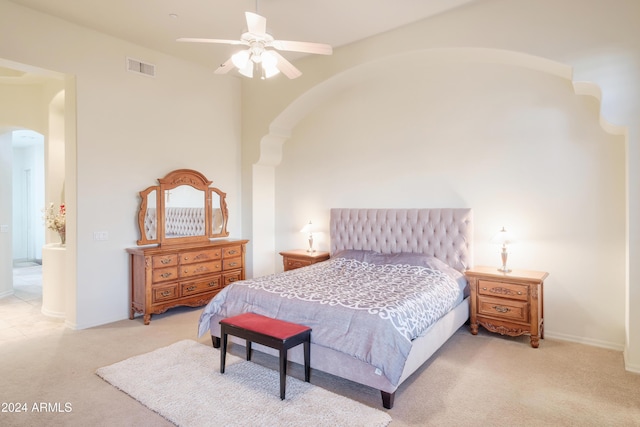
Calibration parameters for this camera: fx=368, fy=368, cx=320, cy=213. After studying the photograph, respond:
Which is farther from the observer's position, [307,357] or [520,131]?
[520,131]

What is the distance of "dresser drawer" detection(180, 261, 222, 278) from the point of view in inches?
202

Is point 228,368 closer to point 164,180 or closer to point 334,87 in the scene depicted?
point 164,180

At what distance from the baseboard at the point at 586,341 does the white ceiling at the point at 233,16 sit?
12.6 ft

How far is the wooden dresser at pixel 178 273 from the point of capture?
4.75 meters

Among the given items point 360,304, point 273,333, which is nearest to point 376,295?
point 360,304

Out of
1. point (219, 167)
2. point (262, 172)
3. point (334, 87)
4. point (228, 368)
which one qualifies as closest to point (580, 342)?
point (228, 368)

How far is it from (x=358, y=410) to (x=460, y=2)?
418 cm

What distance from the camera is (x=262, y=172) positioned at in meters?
6.54

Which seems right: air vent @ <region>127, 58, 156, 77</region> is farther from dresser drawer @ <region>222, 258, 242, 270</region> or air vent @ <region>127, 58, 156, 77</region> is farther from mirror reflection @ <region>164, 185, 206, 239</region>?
dresser drawer @ <region>222, 258, 242, 270</region>

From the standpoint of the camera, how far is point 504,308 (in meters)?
3.99

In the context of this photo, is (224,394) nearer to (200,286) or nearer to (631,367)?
(200,286)

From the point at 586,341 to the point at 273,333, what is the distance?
11.2 feet

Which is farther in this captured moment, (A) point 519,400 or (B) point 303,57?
(B) point 303,57

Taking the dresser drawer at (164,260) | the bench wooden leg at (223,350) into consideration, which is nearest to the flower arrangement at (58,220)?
the dresser drawer at (164,260)
